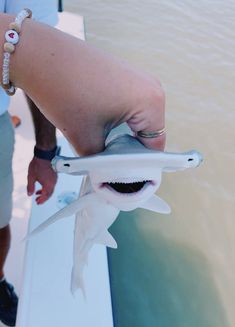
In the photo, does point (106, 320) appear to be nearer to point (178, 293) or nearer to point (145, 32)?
point (178, 293)

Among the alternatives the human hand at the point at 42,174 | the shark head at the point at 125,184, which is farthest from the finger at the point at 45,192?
the shark head at the point at 125,184

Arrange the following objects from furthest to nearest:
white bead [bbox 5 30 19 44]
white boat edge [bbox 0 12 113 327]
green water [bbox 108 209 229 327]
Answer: green water [bbox 108 209 229 327] < white boat edge [bbox 0 12 113 327] < white bead [bbox 5 30 19 44]

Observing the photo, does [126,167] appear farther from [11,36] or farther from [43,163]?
[43,163]

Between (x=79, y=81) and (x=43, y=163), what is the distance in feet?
2.06

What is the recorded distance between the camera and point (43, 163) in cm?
115

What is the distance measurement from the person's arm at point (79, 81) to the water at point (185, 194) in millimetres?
1014

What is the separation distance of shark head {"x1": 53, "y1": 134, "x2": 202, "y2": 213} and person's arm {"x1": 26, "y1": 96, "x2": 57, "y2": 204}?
0.55 m

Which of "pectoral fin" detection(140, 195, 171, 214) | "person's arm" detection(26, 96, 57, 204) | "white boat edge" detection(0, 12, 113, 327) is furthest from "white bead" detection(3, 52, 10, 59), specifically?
"white boat edge" detection(0, 12, 113, 327)

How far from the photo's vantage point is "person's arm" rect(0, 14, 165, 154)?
0.53 meters

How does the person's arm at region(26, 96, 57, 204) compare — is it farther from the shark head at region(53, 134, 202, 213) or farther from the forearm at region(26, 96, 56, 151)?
the shark head at region(53, 134, 202, 213)

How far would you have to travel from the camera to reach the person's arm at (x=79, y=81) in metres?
0.53

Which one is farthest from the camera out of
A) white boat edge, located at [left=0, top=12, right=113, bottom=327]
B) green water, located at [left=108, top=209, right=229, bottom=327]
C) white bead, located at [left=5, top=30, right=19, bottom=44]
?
green water, located at [left=108, top=209, right=229, bottom=327]

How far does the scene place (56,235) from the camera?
1306 millimetres

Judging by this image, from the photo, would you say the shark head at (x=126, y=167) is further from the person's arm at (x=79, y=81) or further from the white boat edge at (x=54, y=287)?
the white boat edge at (x=54, y=287)
